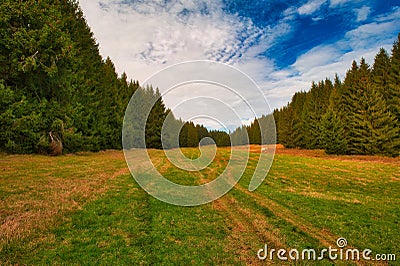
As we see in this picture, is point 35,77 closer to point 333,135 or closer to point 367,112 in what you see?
point 333,135

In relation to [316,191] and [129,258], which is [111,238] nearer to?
[129,258]

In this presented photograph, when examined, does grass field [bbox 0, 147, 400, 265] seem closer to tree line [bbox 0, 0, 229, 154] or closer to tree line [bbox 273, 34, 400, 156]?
tree line [bbox 0, 0, 229, 154]

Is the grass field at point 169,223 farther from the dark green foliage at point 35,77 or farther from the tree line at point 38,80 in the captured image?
the dark green foliage at point 35,77

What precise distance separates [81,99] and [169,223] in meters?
31.7

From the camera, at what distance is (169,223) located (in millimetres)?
8625

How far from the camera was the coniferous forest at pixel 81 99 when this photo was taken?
22062mm

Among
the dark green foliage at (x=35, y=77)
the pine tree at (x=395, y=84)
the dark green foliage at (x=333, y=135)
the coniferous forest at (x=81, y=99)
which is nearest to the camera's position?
the dark green foliage at (x=35, y=77)

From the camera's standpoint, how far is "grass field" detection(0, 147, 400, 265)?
→ 6.13 m

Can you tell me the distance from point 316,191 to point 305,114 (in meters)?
→ 60.2

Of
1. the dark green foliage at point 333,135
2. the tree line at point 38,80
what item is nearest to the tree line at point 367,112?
the dark green foliage at point 333,135

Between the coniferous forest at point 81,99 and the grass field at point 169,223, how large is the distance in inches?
160

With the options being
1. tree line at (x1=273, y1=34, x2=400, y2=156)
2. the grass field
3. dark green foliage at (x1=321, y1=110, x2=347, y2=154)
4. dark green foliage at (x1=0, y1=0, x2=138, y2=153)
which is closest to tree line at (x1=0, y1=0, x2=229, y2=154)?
dark green foliage at (x1=0, y1=0, x2=138, y2=153)

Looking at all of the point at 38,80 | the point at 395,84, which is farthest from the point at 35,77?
the point at 395,84

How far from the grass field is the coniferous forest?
4055 millimetres
